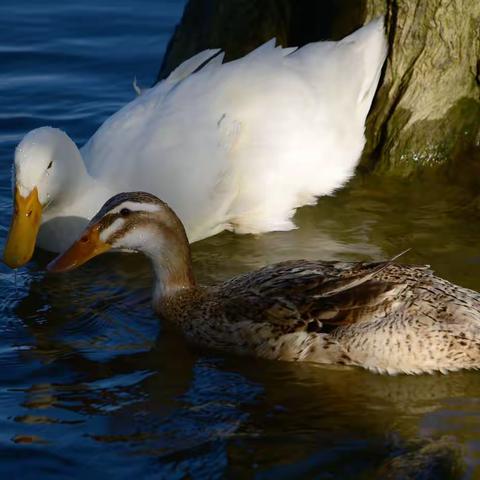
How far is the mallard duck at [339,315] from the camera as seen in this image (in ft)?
19.8

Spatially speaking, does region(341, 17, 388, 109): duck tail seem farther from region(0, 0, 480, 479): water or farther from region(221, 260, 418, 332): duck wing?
region(221, 260, 418, 332): duck wing

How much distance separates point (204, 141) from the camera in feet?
24.9

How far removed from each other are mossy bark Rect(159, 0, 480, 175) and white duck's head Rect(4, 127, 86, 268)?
2.09m

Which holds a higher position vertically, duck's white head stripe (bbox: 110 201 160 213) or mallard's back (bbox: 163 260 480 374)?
duck's white head stripe (bbox: 110 201 160 213)

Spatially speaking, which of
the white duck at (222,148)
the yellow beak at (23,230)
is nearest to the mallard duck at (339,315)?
the yellow beak at (23,230)

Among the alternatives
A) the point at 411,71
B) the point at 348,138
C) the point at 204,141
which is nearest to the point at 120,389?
the point at 204,141

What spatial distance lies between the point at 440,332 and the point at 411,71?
8.85 feet

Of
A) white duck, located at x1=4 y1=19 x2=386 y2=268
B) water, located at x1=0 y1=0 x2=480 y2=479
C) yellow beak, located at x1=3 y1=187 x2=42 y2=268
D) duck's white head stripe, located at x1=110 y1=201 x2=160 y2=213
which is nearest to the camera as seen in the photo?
water, located at x1=0 y1=0 x2=480 y2=479

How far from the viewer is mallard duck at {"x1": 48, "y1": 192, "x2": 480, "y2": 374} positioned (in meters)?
6.04

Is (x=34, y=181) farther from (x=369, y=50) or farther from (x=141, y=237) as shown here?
(x=369, y=50)

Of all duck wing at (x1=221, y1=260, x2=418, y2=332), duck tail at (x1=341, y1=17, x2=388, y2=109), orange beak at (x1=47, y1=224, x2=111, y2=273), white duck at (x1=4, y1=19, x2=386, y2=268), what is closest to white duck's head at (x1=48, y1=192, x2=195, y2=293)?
orange beak at (x1=47, y1=224, x2=111, y2=273)

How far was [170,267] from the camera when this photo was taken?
6.73m

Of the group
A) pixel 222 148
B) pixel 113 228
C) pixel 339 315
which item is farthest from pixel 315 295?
pixel 222 148

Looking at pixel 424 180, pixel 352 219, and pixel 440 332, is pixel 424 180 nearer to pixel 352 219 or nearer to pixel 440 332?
pixel 352 219
